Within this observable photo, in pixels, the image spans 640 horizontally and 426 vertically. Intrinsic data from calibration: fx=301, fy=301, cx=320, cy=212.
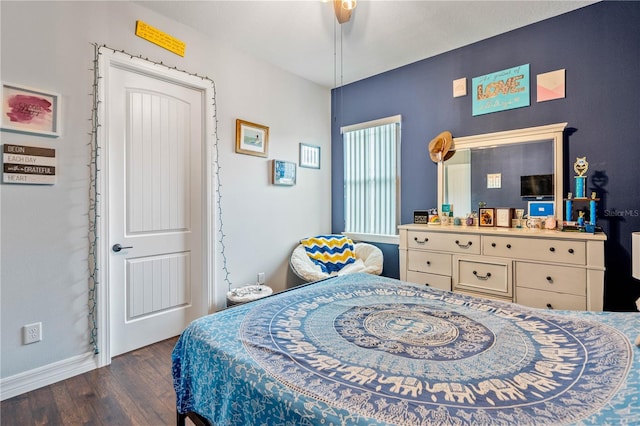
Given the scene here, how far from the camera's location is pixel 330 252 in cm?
354

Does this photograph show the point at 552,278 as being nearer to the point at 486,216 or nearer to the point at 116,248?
the point at 486,216

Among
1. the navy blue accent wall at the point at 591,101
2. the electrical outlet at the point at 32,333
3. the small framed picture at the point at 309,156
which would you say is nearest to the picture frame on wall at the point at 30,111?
the electrical outlet at the point at 32,333

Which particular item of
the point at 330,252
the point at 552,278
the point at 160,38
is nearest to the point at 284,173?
the point at 330,252

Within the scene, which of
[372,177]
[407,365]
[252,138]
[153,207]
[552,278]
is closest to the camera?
[407,365]

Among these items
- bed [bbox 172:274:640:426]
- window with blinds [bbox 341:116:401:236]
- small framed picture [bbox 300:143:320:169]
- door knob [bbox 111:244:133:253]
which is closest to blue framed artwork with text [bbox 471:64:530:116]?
window with blinds [bbox 341:116:401:236]

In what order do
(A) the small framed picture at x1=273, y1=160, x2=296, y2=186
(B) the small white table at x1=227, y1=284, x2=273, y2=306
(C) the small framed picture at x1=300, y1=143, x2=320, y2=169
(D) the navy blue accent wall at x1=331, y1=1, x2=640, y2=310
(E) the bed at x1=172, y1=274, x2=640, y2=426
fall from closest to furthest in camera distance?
1. (E) the bed at x1=172, y1=274, x2=640, y2=426
2. (D) the navy blue accent wall at x1=331, y1=1, x2=640, y2=310
3. (B) the small white table at x1=227, y1=284, x2=273, y2=306
4. (A) the small framed picture at x1=273, y1=160, x2=296, y2=186
5. (C) the small framed picture at x1=300, y1=143, x2=320, y2=169

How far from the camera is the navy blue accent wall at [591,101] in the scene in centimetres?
222

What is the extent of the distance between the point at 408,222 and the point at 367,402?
9.18 ft

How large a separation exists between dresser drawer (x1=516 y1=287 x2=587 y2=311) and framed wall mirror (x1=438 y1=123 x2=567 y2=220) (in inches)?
28.5

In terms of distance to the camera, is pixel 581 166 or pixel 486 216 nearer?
pixel 581 166

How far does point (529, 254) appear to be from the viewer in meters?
2.20

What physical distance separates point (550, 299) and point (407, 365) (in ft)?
5.89

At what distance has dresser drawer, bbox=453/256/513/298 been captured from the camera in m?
2.29

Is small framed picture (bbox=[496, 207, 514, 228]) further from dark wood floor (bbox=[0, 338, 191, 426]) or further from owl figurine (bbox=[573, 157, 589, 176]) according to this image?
dark wood floor (bbox=[0, 338, 191, 426])
